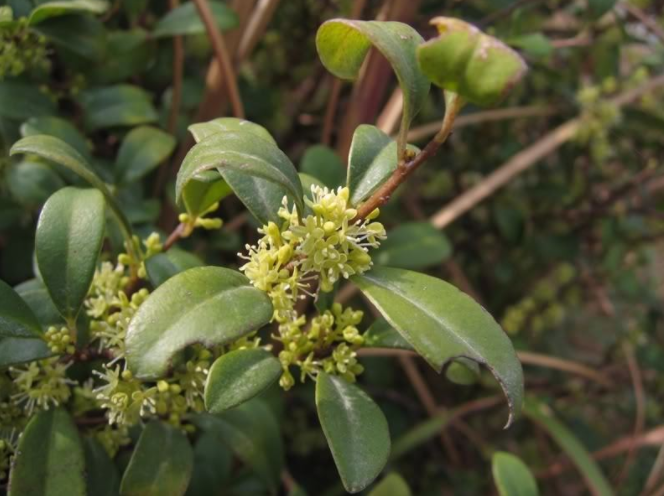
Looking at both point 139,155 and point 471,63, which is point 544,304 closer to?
point 139,155

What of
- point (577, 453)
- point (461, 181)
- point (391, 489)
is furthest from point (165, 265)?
point (461, 181)

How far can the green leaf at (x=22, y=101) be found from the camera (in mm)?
859

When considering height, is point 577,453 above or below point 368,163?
below

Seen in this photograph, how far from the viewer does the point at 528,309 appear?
162 centimetres

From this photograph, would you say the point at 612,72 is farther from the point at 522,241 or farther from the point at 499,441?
the point at 499,441

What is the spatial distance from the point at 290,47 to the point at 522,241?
2.10 ft

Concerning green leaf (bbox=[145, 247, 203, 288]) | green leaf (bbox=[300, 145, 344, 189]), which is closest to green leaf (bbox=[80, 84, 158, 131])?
green leaf (bbox=[300, 145, 344, 189])

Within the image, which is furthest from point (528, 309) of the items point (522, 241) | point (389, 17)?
point (389, 17)

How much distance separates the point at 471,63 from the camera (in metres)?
0.49

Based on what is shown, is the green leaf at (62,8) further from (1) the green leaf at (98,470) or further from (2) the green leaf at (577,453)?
(2) the green leaf at (577,453)

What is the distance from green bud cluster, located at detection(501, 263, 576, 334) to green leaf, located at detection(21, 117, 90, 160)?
3.21 ft

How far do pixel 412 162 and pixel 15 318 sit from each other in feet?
1.22

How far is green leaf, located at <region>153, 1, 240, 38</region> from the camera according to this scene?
3.37 feet

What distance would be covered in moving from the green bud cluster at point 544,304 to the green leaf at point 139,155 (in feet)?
2.92
